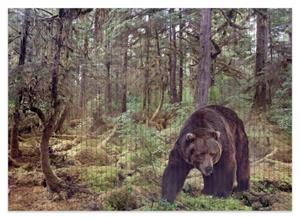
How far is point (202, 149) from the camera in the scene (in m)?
4.63

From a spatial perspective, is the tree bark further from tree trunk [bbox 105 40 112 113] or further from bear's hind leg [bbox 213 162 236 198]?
bear's hind leg [bbox 213 162 236 198]

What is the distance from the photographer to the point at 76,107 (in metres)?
4.74

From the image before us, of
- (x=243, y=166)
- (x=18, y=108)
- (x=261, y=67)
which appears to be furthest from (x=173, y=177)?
(x=18, y=108)

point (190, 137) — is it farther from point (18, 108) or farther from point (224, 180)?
point (18, 108)

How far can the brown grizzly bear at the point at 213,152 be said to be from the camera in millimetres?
4645

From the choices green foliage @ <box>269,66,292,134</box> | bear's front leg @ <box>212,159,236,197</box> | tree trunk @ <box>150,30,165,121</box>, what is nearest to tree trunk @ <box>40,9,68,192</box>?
tree trunk @ <box>150,30,165,121</box>

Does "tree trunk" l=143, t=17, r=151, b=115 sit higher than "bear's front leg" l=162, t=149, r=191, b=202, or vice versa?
"tree trunk" l=143, t=17, r=151, b=115

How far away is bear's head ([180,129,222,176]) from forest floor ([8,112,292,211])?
0.52ft

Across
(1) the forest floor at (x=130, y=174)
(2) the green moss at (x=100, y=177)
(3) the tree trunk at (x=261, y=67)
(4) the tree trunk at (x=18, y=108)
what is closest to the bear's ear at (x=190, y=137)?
(1) the forest floor at (x=130, y=174)

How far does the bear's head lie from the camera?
4.62 meters

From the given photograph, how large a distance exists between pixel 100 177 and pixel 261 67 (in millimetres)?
1816
